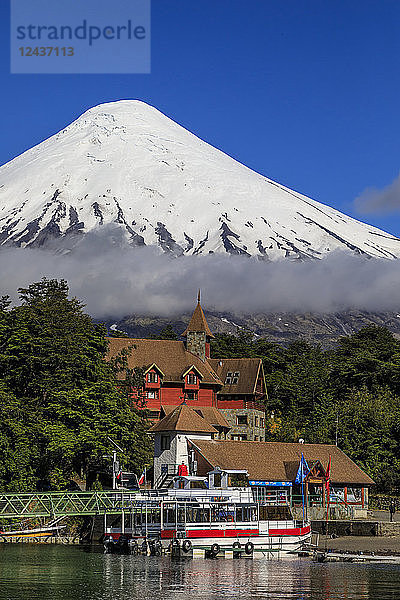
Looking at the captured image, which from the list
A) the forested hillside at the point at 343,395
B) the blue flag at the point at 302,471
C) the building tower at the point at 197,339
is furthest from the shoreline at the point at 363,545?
the building tower at the point at 197,339

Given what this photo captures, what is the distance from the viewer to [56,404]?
228 feet

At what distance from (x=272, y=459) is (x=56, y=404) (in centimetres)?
1617

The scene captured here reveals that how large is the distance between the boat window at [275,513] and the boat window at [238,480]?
27.1ft

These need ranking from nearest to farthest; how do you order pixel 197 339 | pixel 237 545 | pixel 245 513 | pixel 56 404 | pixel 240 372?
pixel 237 545, pixel 245 513, pixel 56 404, pixel 197 339, pixel 240 372

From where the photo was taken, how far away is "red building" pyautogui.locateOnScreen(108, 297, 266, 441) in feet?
304

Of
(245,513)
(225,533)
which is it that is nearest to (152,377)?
(245,513)

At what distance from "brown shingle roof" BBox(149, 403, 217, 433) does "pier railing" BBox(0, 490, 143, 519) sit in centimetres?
1398

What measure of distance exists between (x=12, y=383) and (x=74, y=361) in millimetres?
4924

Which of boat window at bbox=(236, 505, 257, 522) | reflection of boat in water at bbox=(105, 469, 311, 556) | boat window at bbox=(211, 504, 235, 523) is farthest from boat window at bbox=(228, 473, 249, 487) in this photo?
boat window at bbox=(211, 504, 235, 523)

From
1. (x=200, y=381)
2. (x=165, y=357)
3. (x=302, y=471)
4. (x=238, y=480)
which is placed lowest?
(x=238, y=480)

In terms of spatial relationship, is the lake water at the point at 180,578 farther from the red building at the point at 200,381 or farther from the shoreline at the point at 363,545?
the red building at the point at 200,381

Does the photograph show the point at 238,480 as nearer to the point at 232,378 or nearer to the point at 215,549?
the point at 215,549

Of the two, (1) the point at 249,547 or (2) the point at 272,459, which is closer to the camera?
(1) the point at 249,547

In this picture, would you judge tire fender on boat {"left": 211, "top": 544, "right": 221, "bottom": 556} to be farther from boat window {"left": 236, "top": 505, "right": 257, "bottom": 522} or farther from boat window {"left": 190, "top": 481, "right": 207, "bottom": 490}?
boat window {"left": 190, "top": 481, "right": 207, "bottom": 490}
